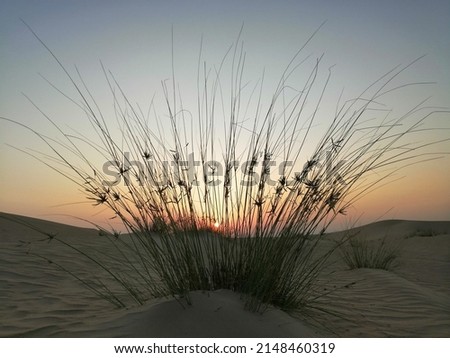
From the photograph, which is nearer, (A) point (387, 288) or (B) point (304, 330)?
(B) point (304, 330)

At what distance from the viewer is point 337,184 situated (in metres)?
3.09

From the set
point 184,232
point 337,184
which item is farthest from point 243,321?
point 337,184

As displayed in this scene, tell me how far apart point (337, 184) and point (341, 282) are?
2808 mm

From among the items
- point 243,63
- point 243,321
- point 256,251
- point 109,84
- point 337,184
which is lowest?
point 243,321

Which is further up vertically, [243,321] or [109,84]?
[109,84]
